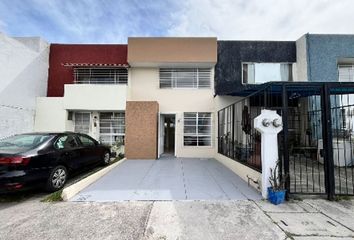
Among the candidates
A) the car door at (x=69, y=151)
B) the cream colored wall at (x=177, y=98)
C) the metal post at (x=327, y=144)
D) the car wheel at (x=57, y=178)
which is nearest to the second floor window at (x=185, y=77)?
the cream colored wall at (x=177, y=98)

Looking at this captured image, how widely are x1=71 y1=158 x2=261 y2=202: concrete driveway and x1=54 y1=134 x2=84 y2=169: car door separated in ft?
3.08

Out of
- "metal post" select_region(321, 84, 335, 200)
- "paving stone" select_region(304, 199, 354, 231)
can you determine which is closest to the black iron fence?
"metal post" select_region(321, 84, 335, 200)

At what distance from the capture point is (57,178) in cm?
568

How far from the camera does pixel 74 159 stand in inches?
257

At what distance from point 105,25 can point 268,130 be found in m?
9.28

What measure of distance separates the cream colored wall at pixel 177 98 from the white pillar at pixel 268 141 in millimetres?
6999

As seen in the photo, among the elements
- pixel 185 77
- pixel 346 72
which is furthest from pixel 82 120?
pixel 346 72

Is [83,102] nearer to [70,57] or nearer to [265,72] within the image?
[70,57]

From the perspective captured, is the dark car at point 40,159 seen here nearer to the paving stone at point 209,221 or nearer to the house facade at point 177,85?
the paving stone at point 209,221

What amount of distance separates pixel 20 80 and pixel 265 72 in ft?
44.4

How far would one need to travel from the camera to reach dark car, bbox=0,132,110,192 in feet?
15.4

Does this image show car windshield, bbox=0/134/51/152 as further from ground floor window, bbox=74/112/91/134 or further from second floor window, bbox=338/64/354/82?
second floor window, bbox=338/64/354/82

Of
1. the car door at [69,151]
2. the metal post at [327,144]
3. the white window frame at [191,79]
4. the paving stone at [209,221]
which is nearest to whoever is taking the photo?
the paving stone at [209,221]

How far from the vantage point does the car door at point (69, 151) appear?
597cm
